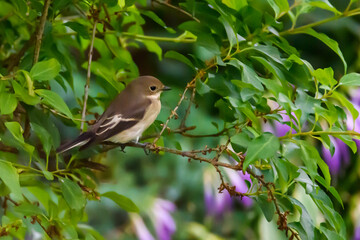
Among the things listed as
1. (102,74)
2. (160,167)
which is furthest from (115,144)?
(160,167)

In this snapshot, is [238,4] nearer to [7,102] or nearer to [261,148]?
[261,148]

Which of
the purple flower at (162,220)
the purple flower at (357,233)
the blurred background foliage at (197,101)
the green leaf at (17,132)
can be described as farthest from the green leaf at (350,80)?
the purple flower at (162,220)

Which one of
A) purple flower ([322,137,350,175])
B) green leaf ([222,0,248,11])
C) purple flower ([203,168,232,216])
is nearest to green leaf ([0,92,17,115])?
green leaf ([222,0,248,11])

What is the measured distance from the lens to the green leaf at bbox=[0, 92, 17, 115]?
1.19 metres

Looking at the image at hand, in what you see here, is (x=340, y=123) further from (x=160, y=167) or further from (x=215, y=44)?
(x=160, y=167)

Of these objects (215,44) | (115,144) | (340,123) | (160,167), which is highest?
(215,44)

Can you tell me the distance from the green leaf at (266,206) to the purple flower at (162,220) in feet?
6.25

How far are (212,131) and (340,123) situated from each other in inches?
79.7

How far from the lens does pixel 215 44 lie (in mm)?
1367

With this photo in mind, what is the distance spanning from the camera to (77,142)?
145cm

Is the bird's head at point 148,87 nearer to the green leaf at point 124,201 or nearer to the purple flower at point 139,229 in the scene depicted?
the green leaf at point 124,201

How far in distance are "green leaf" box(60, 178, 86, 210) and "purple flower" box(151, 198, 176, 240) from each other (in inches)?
75.0

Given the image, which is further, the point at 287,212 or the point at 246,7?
the point at 246,7

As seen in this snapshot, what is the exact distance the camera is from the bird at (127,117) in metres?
1.52
